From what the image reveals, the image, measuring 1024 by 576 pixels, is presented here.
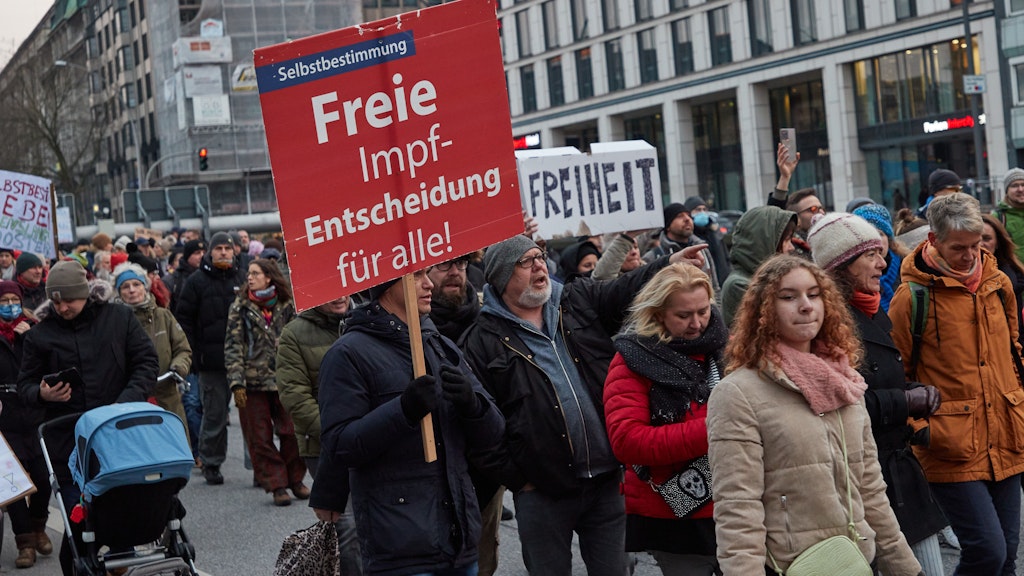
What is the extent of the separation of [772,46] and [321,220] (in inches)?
1966

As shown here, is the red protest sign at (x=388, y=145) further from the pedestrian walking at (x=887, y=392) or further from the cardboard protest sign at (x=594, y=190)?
the cardboard protest sign at (x=594, y=190)

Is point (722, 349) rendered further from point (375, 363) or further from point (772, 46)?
point (772, 46)

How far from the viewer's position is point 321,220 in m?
4.34

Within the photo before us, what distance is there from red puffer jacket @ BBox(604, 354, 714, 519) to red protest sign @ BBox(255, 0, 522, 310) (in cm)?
69

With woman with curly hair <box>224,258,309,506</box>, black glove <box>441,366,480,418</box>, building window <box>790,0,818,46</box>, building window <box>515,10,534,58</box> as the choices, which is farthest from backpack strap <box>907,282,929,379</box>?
building window <box>515,10,534,58</box>

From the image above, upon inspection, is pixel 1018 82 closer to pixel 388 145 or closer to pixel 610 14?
pixel 610 14

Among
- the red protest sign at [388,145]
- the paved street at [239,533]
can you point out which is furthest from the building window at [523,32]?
the red protest sign at [388,145]

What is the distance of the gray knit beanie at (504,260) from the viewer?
5305 mm

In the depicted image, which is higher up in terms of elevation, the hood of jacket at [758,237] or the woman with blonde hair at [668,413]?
the hood of jacket at [758,237]

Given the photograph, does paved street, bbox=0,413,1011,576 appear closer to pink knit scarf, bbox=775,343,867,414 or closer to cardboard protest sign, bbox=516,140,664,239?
cardboard protest sign, bbox=516,140,664,239

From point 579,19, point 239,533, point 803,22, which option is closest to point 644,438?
point 239,533

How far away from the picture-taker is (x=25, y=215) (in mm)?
13250

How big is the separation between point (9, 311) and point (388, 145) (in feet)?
17.1

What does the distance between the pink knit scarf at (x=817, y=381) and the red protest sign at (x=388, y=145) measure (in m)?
1.14
